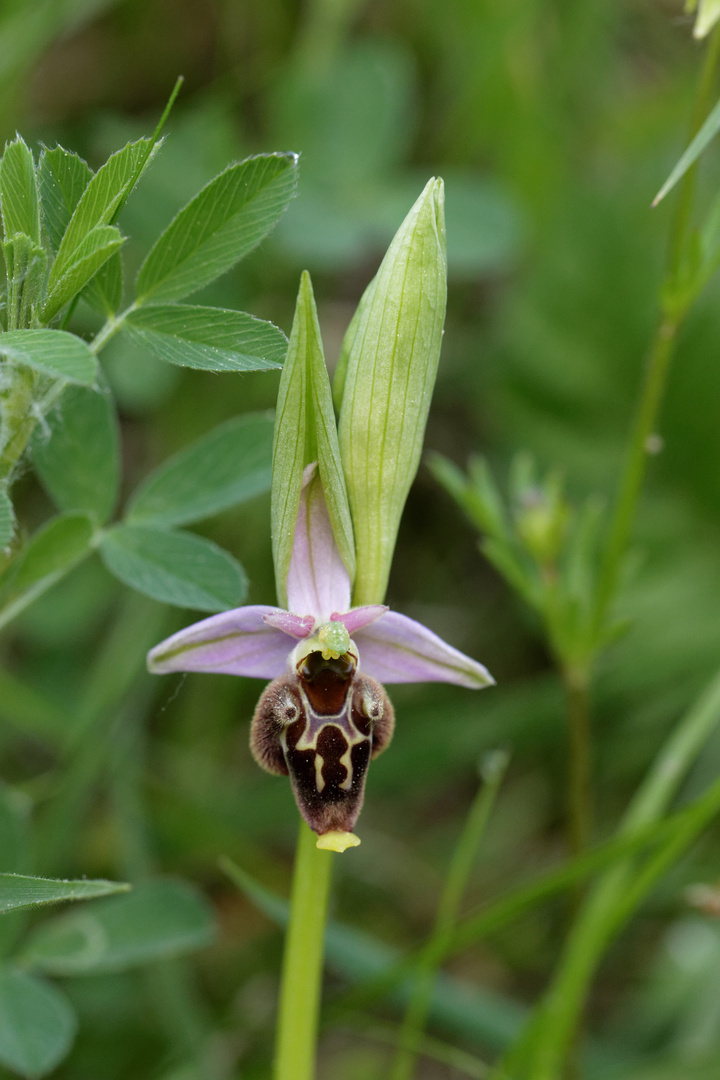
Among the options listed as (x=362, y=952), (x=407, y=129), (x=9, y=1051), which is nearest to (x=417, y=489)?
(x=407, y=129)

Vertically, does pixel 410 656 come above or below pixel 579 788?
below

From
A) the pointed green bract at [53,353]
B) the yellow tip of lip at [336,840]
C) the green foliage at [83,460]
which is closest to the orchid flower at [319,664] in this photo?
the yellow tip of lip at [336,840]

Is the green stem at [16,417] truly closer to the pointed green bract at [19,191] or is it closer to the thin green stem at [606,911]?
the pointed green bract at [19,191]

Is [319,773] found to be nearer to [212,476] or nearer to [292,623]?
[292,623]

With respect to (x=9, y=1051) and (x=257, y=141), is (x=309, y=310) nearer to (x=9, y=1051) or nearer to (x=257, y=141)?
(x=9, y=1051)

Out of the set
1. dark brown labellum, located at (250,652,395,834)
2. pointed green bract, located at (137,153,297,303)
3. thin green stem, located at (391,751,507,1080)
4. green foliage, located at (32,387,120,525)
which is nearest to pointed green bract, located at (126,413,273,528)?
green foliage, located at (32,387,120,525)

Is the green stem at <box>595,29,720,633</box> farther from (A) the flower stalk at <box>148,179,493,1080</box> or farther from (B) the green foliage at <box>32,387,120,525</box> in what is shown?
(B) the green foliage at <box>32,387,120,525</box>

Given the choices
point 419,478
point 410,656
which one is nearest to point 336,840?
point 410,656
